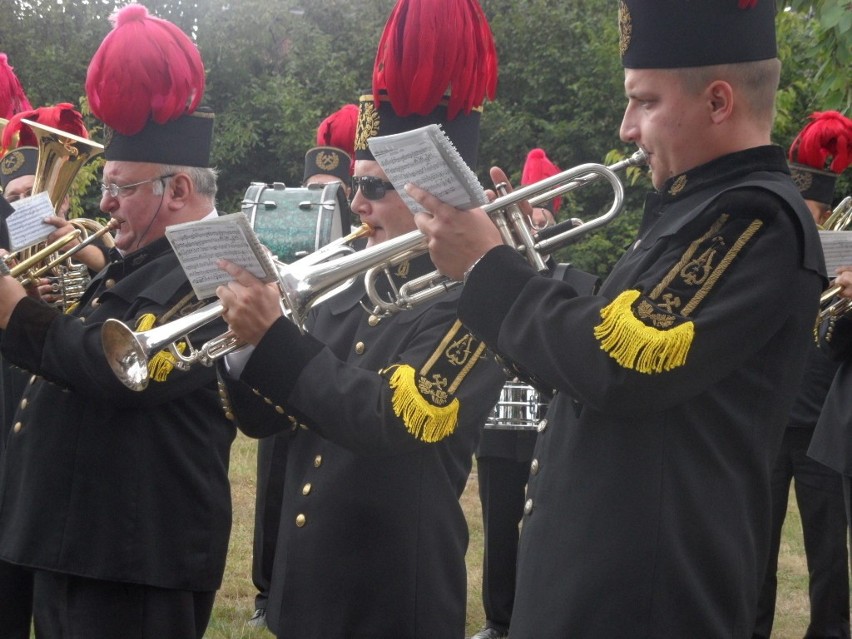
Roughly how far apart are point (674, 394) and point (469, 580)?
220 inches

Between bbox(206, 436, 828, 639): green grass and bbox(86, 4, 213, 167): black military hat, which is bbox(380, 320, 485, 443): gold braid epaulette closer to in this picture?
bbox(86, 4, 213, 167): black military hat

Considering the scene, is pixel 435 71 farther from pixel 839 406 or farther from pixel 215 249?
pixel 839 406

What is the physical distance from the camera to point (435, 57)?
3.61 meters

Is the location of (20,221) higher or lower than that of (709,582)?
higher

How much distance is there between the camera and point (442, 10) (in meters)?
3.58

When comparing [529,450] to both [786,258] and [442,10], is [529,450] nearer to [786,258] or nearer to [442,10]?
[442,10]

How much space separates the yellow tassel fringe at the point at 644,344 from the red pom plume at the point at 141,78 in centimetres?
233

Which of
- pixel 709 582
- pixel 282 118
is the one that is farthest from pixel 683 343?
pixel 282 118

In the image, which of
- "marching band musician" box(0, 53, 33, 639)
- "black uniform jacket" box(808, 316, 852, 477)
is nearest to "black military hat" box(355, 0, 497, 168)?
"marching band musician" box(0, 53, 33, 639)

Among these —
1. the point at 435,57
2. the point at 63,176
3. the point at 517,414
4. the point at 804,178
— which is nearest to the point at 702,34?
the point at 435,57

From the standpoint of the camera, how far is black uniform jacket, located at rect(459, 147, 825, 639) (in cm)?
248

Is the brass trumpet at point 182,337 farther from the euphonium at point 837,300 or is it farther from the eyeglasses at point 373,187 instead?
the euphonium at point 837,300

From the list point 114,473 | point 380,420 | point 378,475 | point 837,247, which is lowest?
point 114,473

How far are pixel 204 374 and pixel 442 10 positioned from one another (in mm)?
1336
